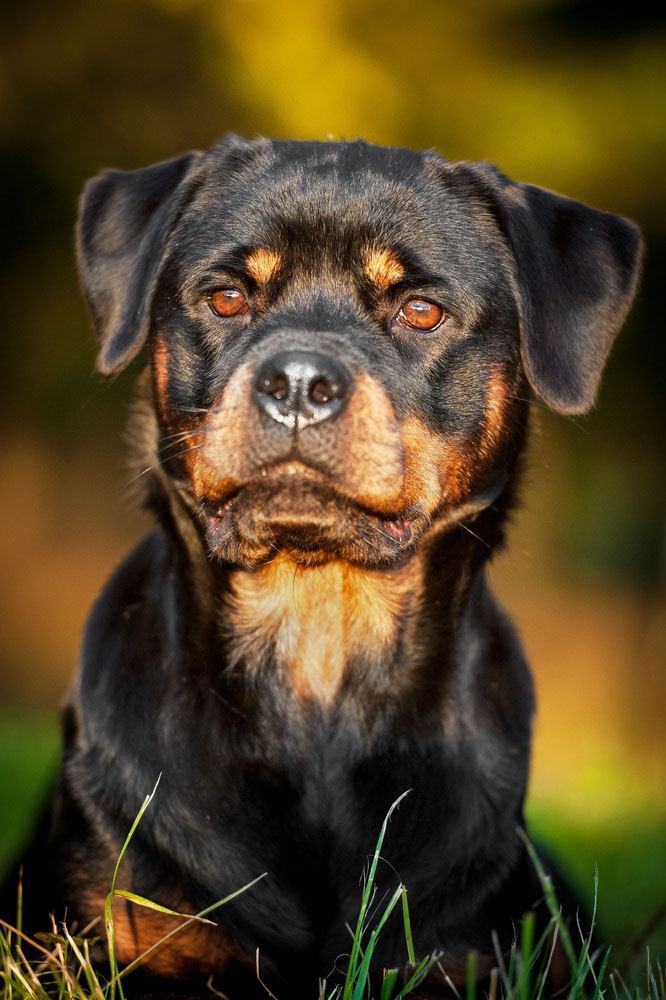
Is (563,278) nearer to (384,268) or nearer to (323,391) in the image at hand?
(384,268)

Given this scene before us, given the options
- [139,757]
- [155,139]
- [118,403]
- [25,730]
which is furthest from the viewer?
[118,403]

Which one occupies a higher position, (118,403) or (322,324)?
(322,324)

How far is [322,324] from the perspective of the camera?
A: 302cm

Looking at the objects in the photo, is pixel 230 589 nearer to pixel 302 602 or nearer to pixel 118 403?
pixel 302 602

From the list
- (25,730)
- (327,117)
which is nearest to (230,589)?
(25,730)

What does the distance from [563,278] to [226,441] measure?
3.33 ft

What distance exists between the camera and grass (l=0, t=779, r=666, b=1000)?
2.53m

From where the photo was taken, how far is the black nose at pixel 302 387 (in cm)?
273

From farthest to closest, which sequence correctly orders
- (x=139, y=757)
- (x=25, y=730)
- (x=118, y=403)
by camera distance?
(x=118, y=403), (x=25, y=730), (x=139, y=757)

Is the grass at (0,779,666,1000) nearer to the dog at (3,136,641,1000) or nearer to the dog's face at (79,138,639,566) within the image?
the dog at (3,136,641,1000)

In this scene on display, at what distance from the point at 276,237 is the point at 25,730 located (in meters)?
4.41

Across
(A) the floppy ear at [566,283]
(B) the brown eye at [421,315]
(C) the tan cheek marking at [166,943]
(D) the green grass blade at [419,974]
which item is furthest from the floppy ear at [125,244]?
(D) the green grass blade at [419,974]

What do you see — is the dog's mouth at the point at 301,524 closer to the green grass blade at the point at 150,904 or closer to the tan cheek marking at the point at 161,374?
the tan cheek marking at the point at 161,374

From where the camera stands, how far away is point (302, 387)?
8.99ft
